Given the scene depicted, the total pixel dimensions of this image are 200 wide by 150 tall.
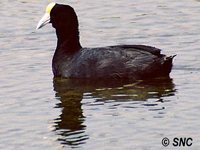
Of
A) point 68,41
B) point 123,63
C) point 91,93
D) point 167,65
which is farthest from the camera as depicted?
point 68,41

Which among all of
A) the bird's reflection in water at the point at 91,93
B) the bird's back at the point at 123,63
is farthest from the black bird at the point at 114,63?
the bird's reflection in water at the point at 91,93

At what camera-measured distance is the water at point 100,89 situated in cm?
1002

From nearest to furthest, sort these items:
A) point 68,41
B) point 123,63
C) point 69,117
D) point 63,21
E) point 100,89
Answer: point 69,117, point 100,89, point 123,63, point 68,41, point 63,21

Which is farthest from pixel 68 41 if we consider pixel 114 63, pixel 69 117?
pixel 69 117

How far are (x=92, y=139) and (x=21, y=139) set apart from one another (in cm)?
77

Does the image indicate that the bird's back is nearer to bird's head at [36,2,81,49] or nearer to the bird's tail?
the bird's tail

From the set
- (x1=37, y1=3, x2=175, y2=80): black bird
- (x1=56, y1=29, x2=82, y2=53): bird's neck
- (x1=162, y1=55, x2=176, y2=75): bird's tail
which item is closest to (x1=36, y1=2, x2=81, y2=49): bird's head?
(x1=56, y1=29, x2=82, y2=53): bird's neck

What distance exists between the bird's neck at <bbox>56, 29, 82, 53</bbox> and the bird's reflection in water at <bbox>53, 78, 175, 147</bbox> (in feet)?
2.03

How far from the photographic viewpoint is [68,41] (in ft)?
45.3

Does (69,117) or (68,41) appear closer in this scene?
(69,117)

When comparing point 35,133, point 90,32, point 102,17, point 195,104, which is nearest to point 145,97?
point 195,104

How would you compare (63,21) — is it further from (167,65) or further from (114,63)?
(167,65)

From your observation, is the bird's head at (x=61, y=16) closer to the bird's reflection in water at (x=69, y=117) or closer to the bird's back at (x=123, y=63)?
the bird's back at (x=123, y=63)

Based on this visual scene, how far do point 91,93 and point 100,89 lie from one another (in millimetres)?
235
